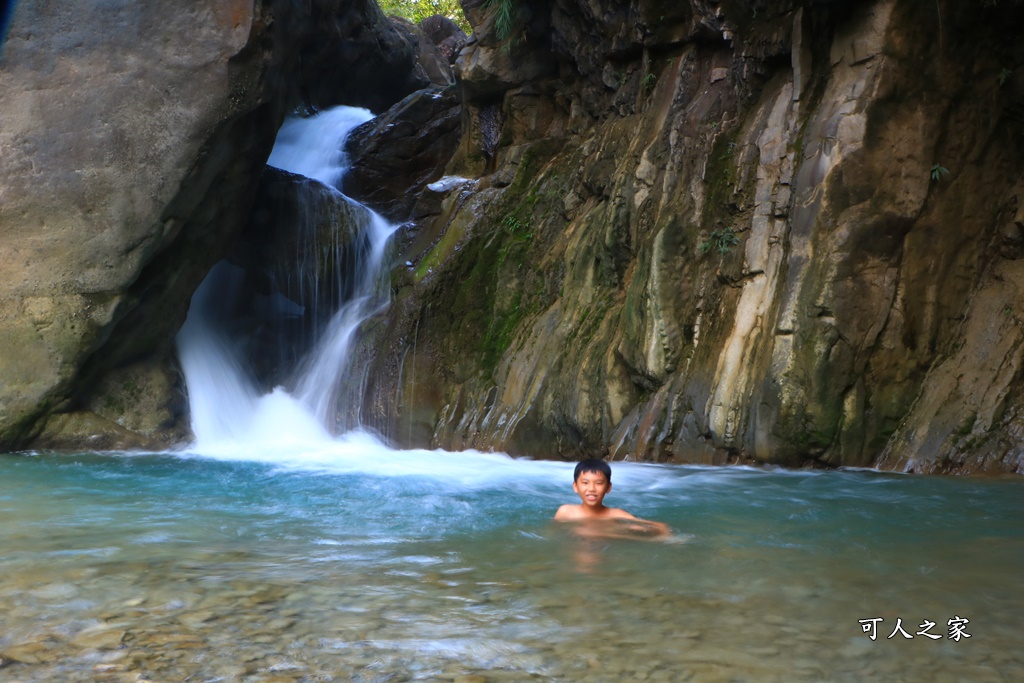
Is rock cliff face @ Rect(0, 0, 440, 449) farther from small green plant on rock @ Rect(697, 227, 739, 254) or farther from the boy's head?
the boy's head

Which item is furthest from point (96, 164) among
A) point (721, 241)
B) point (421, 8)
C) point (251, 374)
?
point (421, 8)

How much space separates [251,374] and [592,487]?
8.71m

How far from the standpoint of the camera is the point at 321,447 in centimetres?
1094

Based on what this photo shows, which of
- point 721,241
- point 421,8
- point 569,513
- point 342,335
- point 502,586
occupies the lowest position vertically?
point 502,586

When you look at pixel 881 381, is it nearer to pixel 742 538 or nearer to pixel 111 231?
pixel 742 538

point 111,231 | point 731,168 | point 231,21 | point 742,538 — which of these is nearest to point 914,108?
point 731,168

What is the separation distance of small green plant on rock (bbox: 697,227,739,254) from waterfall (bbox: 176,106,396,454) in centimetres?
494

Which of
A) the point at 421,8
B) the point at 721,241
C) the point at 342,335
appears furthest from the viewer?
the point at 421,8

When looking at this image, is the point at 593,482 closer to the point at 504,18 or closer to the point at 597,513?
the point at 597,513

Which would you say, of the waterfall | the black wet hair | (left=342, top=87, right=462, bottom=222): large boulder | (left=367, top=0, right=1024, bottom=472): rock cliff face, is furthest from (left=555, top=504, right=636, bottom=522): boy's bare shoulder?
(left=342, top=87, right=462, bottom=222): large boulder

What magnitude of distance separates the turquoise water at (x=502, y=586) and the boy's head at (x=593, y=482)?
31 cm

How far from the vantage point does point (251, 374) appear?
12938 millimetres

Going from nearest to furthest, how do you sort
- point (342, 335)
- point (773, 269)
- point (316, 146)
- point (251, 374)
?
point (773, 269)
point (342, 335)
point (251, 374)
point (316, 146)

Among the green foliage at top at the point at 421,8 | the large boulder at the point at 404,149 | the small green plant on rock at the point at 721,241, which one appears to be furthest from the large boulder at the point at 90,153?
the green foliage at top at the point at 421,8
